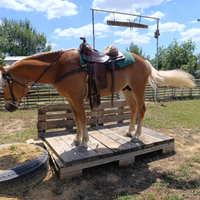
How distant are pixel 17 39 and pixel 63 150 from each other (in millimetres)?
41667

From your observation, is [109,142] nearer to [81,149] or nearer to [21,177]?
[81,149]

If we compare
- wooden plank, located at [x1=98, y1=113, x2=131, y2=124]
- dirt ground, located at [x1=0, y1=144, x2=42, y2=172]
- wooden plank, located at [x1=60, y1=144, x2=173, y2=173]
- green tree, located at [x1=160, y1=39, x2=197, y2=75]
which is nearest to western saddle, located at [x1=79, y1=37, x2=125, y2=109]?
wooden plank, located at [x1=60, y1=144, x2=173, y2=173]

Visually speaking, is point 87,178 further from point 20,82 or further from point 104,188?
point 20,82

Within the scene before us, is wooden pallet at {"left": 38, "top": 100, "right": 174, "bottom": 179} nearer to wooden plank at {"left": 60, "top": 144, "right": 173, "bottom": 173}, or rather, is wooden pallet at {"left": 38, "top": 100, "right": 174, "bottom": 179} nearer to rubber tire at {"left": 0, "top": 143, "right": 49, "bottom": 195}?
wooden plank at {"left": 60, "top": 144, "right": 173, "bottom": 173}

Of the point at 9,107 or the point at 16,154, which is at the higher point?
the point at 9,107

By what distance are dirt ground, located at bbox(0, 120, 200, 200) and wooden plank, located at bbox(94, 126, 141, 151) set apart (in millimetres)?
396

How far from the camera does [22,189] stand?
7.33 ft

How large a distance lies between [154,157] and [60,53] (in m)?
3.17

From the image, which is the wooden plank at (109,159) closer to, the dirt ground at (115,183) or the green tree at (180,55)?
the dirt ground at (115,183)

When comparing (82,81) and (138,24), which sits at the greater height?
(138,24)

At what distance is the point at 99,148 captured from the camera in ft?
11.2

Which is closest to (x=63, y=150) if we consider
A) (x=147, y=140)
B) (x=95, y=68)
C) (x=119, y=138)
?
(x=119, y=138)

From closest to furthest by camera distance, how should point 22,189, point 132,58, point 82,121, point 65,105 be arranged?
point 22,189, point 82,121, point 132,58, point 65,105

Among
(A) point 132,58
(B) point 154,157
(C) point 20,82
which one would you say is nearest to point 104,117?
(B) point 154,157
